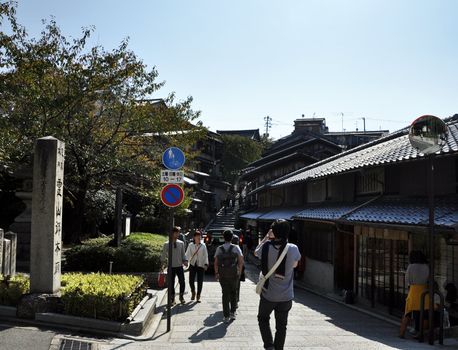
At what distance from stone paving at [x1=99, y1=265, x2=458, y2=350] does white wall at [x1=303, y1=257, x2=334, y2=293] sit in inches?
185

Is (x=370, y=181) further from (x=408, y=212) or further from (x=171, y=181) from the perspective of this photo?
(x=171, y=181)

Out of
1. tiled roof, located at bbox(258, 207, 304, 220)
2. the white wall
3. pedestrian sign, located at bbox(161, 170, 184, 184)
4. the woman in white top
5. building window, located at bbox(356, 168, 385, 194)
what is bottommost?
the white wall

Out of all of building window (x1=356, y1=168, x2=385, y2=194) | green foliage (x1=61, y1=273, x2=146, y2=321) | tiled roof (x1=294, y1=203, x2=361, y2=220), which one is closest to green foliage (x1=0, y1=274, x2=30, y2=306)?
green foliage (x1=61, y1=273, x2=146, y2=321)

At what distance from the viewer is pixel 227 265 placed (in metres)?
9.91

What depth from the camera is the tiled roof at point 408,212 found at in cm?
956

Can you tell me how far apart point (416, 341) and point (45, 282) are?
23.9 feet

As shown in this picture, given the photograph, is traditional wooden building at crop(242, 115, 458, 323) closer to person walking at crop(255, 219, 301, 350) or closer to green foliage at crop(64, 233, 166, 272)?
person walking at crop(255, 219, 301, 350)

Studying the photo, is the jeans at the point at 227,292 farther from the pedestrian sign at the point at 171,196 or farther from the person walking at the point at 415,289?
the person walking at the point at 415,289

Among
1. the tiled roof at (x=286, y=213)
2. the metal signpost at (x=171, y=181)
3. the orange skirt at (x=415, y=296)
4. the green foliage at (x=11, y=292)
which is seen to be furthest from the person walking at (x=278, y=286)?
the tiled roof at (x=286, y=213)

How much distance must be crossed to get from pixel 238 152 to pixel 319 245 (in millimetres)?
42036

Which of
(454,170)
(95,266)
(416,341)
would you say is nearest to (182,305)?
(95,266)

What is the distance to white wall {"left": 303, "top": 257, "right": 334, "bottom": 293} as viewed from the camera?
17766 millimetres

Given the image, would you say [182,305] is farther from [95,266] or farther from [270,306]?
[270,306]

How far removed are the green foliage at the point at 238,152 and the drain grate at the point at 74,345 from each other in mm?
53674
